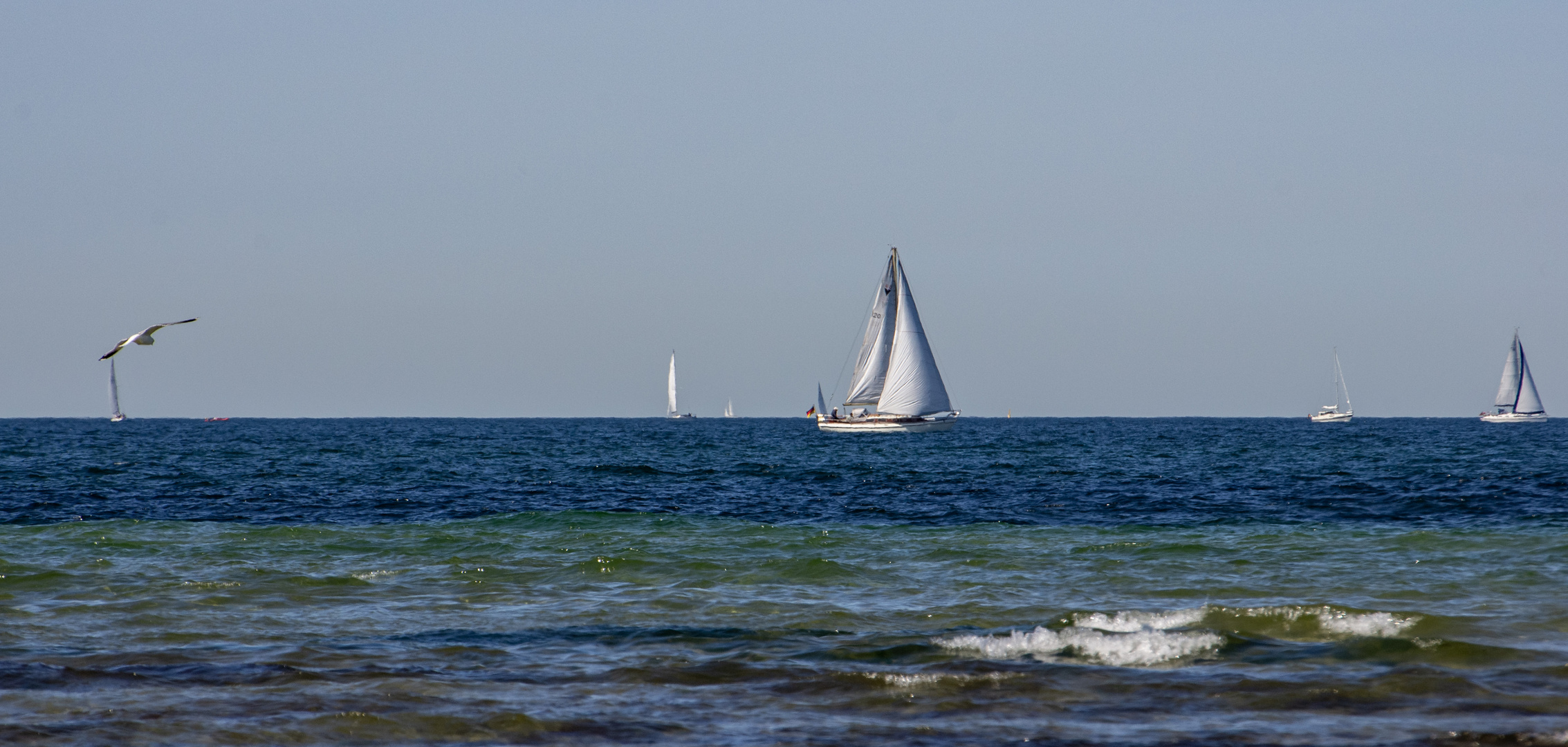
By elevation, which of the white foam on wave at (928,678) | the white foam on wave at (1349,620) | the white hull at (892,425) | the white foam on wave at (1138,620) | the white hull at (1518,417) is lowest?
the white hull at (1518,417)

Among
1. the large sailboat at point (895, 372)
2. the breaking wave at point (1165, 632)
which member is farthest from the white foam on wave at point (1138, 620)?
the large sailboat at point (895, 372)

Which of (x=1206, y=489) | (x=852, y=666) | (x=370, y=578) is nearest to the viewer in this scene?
(x=852, y=666)

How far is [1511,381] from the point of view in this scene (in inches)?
5162

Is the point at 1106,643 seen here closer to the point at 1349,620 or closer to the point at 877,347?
the point at 1349,620

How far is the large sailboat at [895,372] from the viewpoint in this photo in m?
78.9

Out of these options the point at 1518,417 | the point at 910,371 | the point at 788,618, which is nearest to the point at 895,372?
the point at 910,371

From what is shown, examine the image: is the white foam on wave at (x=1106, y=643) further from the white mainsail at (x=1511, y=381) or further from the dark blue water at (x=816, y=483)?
the white mainsail at (x=1511, y=381)

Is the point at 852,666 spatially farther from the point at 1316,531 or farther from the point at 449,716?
the point at 1316,531

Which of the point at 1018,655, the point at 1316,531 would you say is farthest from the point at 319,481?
the point at 1018,655

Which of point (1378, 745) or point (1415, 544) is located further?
point (1415, 544)

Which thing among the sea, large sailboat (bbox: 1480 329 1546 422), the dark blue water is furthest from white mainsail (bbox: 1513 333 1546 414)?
the sea

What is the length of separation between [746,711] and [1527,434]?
112156 mm

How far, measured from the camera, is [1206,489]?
36.3 meters

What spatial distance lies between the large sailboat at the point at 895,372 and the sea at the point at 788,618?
44.6 m
